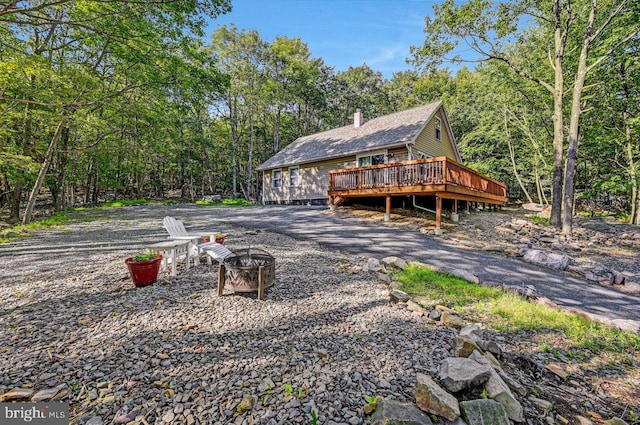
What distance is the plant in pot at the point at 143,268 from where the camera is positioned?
4.03 metres

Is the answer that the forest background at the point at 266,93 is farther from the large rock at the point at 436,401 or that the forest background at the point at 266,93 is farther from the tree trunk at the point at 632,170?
the large rock at the point at 436,401

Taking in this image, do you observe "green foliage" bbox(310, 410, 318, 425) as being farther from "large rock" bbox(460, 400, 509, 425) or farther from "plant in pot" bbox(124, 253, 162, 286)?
"plant in pot" bbox(124, 253, 162, 286)

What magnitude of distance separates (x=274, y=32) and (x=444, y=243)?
25.0 m

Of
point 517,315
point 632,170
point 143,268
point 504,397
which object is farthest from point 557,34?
point 143,268

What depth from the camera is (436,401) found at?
6.59 feet

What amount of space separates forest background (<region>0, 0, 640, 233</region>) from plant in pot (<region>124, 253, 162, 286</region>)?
16.6 feet

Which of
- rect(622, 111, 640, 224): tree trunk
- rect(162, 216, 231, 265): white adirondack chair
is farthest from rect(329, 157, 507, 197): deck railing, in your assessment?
rect(622, 111, 640, 224): tree trunk

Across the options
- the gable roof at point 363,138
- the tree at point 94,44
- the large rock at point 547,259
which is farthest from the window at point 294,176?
the large rock at point 547,259

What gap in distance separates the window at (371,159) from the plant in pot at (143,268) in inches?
465

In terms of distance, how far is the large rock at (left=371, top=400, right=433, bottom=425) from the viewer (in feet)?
5.94

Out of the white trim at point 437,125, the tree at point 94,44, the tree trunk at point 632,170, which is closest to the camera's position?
the tree at point 94,44

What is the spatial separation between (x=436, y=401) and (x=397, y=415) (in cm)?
37

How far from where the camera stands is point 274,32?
24.2 m

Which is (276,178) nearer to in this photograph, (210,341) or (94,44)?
(94,44)
